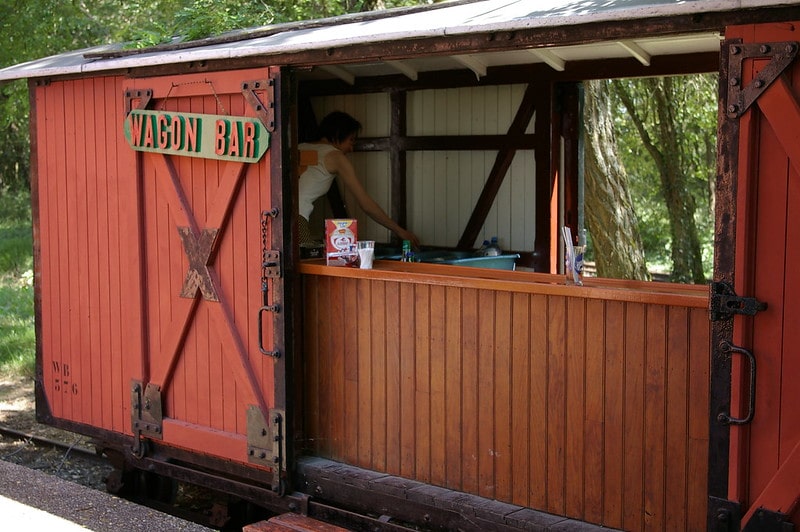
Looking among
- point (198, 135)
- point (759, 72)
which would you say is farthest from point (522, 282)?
point (198, 135)

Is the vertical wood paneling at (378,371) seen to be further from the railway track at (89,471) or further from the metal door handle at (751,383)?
the metal door handle at (751,383)

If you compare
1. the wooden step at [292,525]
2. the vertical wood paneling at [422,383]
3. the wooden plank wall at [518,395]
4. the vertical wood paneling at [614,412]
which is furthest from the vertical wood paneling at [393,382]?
the vertical wood paneling at [614,412]

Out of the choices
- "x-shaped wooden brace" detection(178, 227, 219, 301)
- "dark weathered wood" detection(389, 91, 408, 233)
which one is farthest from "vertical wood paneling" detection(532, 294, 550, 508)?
"dark weathered wood" detection(389, 91, 408, 233)

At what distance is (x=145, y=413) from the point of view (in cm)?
709

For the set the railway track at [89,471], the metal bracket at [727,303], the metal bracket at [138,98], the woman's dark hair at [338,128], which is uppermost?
the metal bracket at [138,98]

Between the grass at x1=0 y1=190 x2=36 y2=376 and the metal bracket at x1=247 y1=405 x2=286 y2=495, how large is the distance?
5.69 metres

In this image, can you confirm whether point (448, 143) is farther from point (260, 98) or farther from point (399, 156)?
point (260, 98)

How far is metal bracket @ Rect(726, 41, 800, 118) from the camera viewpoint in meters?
4.06

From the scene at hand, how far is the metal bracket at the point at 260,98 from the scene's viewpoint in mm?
5980

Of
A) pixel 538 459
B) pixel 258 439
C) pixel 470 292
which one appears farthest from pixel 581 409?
pixel 258 439

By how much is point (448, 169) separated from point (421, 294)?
2878 millimetres

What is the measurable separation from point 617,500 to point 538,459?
481mm

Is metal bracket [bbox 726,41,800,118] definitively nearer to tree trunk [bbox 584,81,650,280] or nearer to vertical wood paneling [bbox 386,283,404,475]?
vertical wood paneling [bbox 386,283,404,475]

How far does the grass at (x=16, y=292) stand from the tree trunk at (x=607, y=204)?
6.45m
